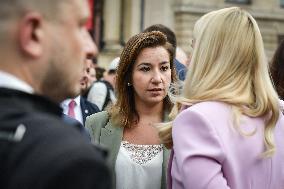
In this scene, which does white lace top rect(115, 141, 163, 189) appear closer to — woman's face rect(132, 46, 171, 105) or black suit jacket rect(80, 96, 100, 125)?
woman's face rect(132, 46, 171, 105)

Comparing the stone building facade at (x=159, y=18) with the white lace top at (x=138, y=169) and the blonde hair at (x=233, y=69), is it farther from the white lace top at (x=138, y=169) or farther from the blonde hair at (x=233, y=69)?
the blonde hair at (x=233, y=69)

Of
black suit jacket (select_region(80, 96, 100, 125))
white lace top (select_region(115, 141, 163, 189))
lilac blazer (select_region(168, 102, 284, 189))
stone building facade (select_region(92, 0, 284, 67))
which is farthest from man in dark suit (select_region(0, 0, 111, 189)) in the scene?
stone building facade (select_region(92, 0, 284, 67))

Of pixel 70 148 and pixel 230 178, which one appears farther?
pixel 230 178

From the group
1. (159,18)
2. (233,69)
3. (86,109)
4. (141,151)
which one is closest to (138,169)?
(141,151)

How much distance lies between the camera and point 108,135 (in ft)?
14.4

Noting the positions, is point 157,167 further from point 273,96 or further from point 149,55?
point 273,96

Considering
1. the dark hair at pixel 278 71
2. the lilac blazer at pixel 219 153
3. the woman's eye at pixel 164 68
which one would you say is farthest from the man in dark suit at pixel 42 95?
the dark hair at pixel 278 71

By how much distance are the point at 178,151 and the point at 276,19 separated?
30.7 meters

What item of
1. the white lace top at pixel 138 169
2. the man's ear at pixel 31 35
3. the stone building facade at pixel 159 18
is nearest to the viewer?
the man's ear at pixel 31 35

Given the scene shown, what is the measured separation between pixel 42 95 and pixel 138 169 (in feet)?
7.86

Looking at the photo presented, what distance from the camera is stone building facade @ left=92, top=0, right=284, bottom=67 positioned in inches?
1181

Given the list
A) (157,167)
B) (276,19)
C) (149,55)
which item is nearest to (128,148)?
(157,167)

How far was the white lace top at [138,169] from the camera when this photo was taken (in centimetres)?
418

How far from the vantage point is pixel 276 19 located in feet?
108
